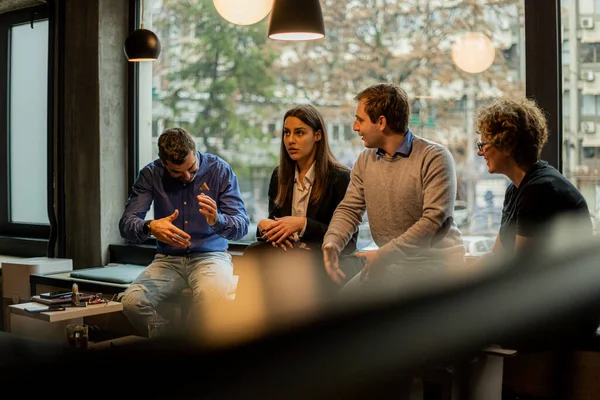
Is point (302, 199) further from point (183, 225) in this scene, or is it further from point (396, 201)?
point (183, 225)

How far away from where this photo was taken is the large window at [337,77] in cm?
416

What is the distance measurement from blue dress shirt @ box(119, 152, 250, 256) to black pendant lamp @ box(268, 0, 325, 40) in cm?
115

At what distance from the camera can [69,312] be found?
3.83 metres

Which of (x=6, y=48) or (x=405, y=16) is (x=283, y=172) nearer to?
Answer: (x=405, y=16)

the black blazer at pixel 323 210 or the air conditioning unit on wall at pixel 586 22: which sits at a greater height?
the air conditioning unit on wall at pixel 586 22

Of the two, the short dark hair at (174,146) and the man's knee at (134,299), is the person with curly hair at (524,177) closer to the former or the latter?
the short dark hair at (174,146)

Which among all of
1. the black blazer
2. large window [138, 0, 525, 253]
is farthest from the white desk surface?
large window [138, 0, 525, 253]

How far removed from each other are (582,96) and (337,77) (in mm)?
1607

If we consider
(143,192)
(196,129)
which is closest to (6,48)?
(196,129)

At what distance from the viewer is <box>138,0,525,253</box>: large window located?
4.16 metres

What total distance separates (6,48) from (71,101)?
152 centimetres

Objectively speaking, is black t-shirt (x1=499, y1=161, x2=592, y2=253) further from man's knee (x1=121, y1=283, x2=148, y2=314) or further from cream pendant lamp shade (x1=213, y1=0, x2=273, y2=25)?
man's knee (x1=121, y1=283, x2=148, y2=314)

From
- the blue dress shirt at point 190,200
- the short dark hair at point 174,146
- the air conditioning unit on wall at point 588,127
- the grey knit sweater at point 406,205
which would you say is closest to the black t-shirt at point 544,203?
the grey knit sweater at point 406,205

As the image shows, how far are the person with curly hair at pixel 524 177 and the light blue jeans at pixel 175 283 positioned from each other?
1.76 m
